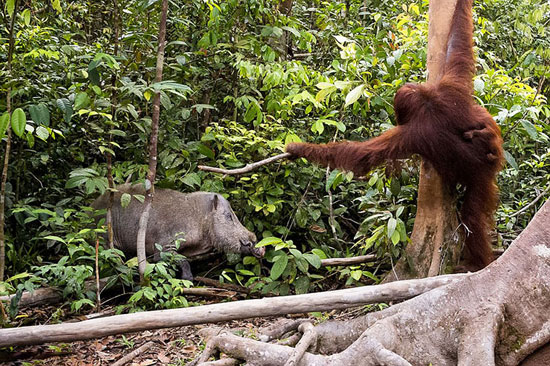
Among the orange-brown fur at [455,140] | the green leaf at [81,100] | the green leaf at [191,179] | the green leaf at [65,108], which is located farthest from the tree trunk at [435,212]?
the green leaf at [65,108]

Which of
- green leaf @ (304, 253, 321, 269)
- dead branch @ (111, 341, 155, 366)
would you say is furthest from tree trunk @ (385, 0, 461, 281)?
dead branch @ (111, 341, 155, 366)

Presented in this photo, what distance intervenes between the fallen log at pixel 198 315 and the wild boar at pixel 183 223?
2.80 m

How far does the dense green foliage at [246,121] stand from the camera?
15.9 ft

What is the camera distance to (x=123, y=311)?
491 centimetres

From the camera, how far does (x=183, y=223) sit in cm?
643

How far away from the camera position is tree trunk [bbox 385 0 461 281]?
163 inches

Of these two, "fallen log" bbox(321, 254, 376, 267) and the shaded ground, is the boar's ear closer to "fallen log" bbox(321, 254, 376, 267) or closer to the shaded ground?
"fallen log" bbox(321, 254, 376, 267)

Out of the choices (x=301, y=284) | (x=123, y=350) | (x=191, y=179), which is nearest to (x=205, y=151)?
(x=191, y=179)

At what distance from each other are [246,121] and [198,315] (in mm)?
2839

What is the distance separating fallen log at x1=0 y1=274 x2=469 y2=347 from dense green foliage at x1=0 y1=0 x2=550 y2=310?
87 cm

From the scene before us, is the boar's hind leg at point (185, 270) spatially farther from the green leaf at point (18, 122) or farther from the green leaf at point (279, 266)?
the green leaf at point (18, 122)

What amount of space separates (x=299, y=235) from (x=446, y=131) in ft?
8.35

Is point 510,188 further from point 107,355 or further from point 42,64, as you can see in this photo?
point 42,64

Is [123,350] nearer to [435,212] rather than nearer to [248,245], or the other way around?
[248,245]
